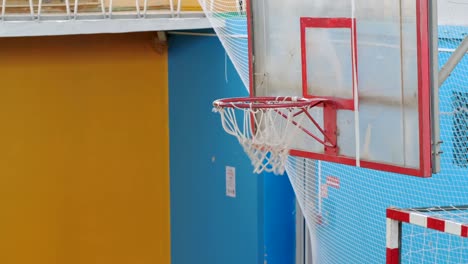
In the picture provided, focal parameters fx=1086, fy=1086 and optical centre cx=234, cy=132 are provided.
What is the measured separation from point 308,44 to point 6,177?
9.71ft

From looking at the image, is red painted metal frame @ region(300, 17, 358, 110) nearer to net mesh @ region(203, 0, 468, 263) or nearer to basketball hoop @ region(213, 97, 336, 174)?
basketball hoop @ region(213, 97, 336, 174)

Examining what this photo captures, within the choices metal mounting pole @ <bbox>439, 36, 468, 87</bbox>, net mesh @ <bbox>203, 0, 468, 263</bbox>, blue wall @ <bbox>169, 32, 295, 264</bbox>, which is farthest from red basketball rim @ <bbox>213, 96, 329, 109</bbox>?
blue wall @ <bbox>169, 32, 295, 264</bbox>

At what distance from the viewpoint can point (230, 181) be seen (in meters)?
6.88

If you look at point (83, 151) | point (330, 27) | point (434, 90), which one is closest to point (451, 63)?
point (434, 90)

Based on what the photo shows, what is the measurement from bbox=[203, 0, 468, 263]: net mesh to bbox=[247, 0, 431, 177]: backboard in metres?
0.65

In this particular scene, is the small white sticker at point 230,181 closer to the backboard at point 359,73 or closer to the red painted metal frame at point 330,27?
the backboard at point 359,73

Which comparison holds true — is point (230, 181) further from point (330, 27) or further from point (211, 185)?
point (330, 27)

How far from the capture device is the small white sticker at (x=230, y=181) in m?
6.84

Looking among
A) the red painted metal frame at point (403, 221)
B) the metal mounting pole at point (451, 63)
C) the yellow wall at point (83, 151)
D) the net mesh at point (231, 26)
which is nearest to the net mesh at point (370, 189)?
the net mesh at point (231, 26)

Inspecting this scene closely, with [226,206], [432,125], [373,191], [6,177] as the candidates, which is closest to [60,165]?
[6,177]

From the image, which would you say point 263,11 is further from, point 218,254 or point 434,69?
point 218,254

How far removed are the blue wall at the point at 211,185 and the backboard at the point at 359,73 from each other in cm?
172

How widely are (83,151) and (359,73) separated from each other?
10.7ft

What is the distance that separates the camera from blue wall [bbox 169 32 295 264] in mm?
6703
